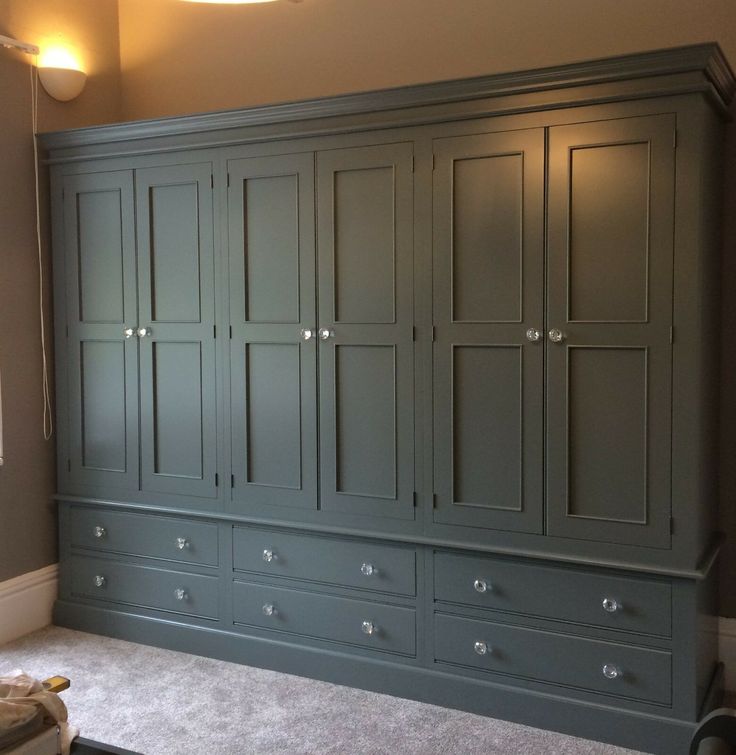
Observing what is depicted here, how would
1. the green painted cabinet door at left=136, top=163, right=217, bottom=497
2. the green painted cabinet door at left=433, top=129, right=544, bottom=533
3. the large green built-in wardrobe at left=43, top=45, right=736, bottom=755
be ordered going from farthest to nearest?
the green painted cabinet door at left=136, top=163, right=217, bottom=497
the green painted cabinet door at left=433, top=129, right=544, bottom=533
the large green built-in wardrobe at left=43, top=45, right=736, bottom=755

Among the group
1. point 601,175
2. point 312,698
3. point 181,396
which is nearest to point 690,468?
point 601,175

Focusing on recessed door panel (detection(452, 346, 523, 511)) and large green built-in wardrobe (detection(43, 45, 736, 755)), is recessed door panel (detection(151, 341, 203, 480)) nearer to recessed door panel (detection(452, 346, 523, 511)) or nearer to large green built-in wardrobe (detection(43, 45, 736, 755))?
large green built-in wardrobe (detection(43, 45, 736, 755))

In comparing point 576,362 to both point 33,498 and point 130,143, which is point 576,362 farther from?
point 33,498

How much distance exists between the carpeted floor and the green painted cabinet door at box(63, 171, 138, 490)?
2.39ft

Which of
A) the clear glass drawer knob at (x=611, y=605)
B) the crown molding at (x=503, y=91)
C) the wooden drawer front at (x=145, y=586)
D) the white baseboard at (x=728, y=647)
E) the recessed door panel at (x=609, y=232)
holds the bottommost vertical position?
the white baseboard at (x=728, y=647)

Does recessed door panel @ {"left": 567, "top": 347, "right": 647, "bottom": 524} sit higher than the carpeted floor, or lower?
higher

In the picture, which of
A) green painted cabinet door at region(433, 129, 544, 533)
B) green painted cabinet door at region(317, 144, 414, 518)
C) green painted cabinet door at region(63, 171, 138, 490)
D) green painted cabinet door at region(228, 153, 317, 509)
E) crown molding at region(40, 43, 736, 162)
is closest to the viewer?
crown molding at region(40, 43, 736, 162)

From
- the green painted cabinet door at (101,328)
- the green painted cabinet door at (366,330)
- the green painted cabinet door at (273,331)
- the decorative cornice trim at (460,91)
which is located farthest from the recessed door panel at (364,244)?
the green painted cabinet door at (101,328)

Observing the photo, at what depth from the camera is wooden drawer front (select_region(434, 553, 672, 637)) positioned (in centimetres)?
268

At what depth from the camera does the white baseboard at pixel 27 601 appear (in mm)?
3561

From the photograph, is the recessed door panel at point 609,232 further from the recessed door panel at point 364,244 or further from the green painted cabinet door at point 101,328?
the green painted cabinet door at point 101,328

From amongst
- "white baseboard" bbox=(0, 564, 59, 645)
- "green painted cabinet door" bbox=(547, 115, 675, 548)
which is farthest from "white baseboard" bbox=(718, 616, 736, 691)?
"white baseboard" bbox=(0, 564, 59, 645)

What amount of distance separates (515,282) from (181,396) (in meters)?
1.39

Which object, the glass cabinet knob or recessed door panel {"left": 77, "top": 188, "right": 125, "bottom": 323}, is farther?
recessed door panel {"left": 77, "top": 188, "right": 125, "bottom": 323}
